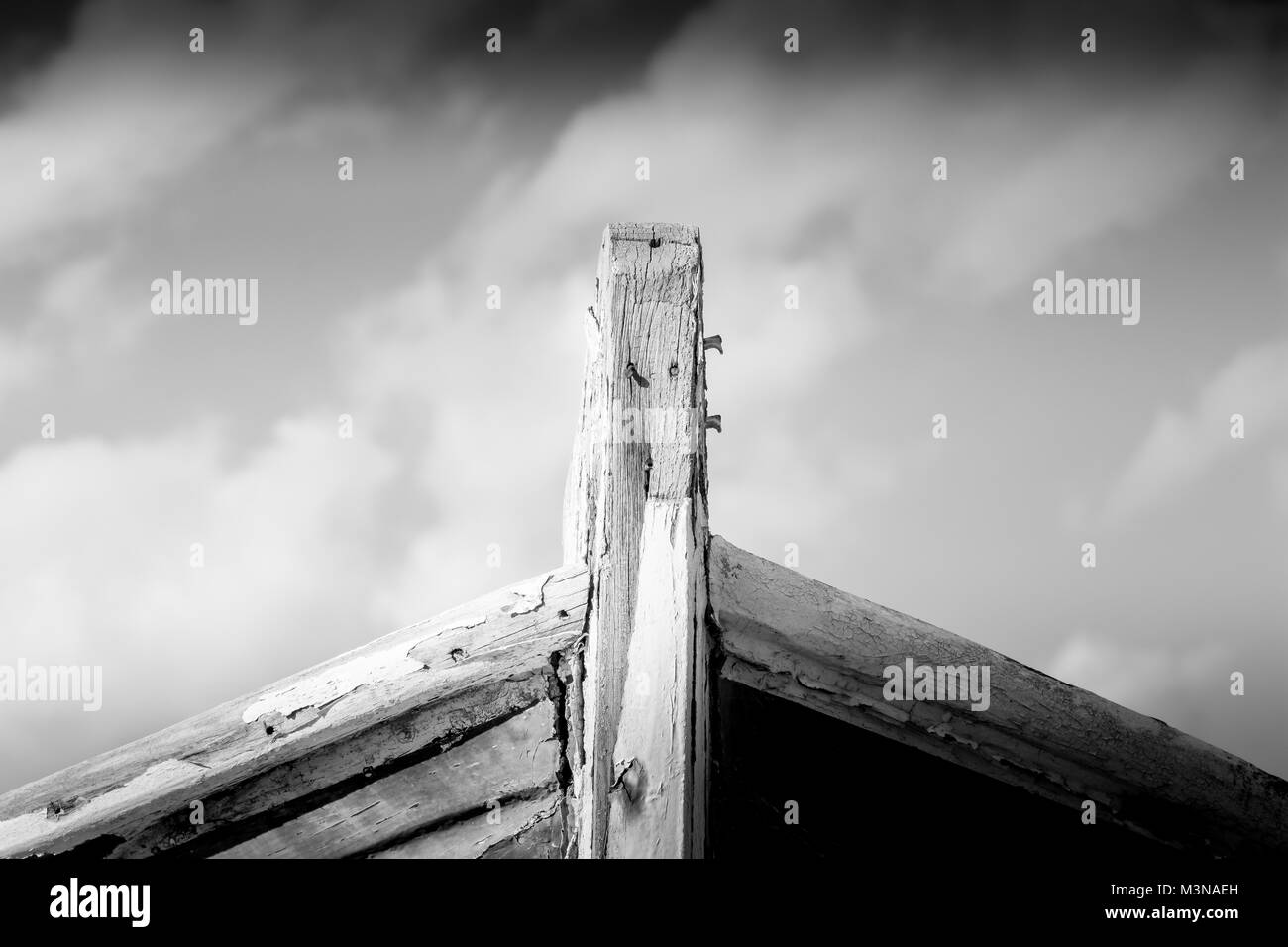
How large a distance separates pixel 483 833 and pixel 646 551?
815 millimetres

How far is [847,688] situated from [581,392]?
810mm

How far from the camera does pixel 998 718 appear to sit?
1.99 metres

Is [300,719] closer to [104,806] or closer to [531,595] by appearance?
[104,806]

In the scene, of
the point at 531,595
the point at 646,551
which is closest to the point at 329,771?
the point at 531,595

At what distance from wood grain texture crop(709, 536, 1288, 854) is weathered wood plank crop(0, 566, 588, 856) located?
14.1 inches

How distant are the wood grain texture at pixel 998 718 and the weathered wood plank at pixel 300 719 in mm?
359

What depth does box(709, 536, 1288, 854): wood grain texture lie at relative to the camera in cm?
186

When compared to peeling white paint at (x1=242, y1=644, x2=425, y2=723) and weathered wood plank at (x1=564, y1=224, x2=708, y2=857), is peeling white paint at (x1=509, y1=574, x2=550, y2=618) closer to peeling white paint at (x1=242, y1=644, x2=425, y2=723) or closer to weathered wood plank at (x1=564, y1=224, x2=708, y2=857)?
weathered wood plank at (x1=564, y1=224, x2=708, y2=857)

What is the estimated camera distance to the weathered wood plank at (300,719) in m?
1.82
